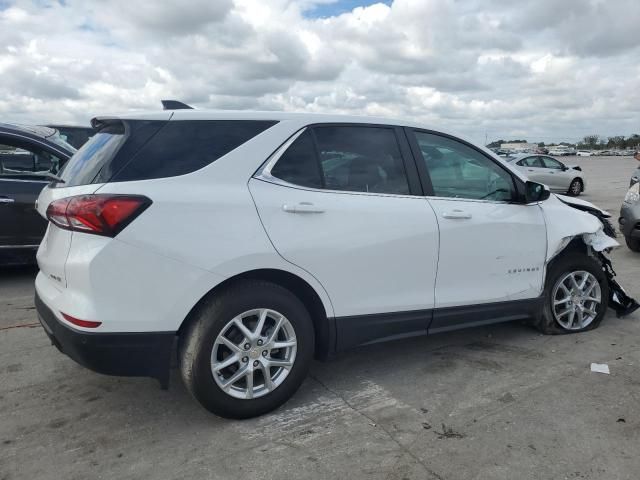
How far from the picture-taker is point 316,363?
4.13 metres

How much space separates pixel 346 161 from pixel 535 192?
5.56ft

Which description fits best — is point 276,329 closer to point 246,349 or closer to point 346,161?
point 246,349

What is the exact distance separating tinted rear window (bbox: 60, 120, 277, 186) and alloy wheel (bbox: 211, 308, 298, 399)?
3.00 ft

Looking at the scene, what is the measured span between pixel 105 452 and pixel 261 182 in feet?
5.47

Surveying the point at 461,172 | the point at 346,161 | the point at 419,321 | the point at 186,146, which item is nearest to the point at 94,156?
the point at 186,146

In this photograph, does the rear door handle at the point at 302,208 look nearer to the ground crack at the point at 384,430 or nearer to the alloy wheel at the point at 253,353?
the alloy wheel at the point at 253,353

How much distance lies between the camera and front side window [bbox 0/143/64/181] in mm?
6309

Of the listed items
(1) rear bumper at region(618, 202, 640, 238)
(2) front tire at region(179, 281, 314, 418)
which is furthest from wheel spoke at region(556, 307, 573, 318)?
(1) rear bumper at region(618, 202, 640, 238)

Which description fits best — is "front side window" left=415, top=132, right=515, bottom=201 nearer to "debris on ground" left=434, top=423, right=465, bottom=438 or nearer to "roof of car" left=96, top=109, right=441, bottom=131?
"roof of car" left=96, top=109, right=441, bottom=131

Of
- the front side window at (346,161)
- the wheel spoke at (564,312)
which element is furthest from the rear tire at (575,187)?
the front side window at (346,161)

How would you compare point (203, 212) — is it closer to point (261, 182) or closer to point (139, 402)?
point (261, 182)

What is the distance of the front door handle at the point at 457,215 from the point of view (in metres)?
3.79

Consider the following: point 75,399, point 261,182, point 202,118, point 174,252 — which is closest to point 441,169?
point 261,182

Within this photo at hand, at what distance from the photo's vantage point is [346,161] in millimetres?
3561
